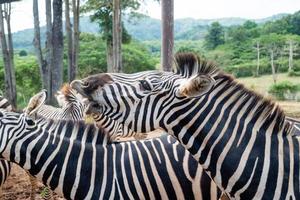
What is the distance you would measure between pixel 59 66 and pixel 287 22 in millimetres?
73933

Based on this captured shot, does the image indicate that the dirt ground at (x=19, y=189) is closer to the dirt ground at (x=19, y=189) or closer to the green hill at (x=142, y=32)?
the dirt ground at (x=19, y=189)

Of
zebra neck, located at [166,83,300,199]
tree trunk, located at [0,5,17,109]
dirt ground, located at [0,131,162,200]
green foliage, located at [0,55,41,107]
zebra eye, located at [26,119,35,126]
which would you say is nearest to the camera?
zebra neck, located at [166,83,300,199]

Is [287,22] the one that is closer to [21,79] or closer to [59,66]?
[21,79]

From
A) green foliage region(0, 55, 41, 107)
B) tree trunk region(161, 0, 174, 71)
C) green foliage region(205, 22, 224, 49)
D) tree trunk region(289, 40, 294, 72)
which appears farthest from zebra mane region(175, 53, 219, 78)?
green foliage region(205, 22, 224, 49)

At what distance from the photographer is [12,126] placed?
12.7ft

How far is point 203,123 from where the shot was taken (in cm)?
329

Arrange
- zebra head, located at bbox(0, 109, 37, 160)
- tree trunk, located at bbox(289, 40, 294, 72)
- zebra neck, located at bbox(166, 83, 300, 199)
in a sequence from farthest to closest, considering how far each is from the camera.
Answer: tree trunk, located at bbox(289, 40, 294, 72) → zebra head, located at bbox(0, 109, 37, 160) → zebra neck, located at bbox(166, 83, 300, 199)

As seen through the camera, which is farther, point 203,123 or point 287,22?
point 287,22

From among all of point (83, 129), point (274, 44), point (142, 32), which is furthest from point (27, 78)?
point (142, 32)

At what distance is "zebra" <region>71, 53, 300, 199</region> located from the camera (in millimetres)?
3135

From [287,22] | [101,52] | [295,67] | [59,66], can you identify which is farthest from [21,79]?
[287,22]

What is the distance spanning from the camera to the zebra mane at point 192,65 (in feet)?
11.4

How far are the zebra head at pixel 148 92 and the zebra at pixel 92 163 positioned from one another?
63cm

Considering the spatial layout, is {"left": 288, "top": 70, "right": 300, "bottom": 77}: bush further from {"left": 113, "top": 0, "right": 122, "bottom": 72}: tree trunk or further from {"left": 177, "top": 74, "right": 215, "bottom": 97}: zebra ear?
{"left": 177, "top": 74, "right": 215, "bottom": 97}: zebra ear
